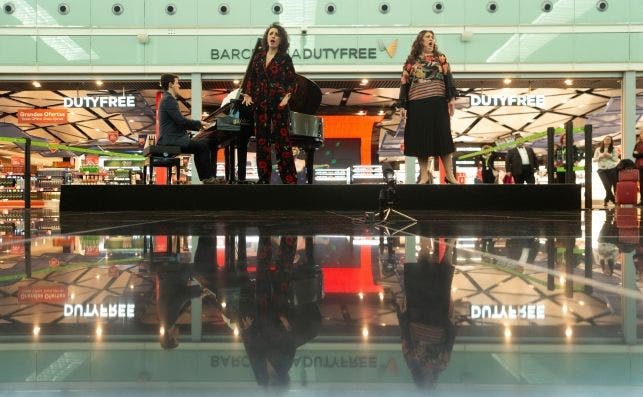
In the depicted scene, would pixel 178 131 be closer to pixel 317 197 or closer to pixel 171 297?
pixel 317 197

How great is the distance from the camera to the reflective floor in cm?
37

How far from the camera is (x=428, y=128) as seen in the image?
13.5ft

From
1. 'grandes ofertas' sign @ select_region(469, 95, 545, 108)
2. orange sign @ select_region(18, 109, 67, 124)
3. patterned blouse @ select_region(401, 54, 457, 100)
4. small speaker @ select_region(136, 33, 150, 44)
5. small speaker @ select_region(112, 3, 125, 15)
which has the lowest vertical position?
patterned blouse @ select_region(401, 54, 457, 100)

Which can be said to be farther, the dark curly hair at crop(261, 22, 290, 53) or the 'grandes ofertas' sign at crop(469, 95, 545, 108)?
the 'grandes ofertas' sign at crop(469, 95, 545, 108)

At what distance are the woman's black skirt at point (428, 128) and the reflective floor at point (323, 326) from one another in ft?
10.1

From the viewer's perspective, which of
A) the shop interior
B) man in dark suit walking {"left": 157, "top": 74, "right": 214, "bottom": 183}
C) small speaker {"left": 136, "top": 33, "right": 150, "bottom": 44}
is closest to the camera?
man in dark suit walking {"left": 157, "top": 74, "right": 214, "bottom": 183}

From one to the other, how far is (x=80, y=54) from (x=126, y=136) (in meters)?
12.1

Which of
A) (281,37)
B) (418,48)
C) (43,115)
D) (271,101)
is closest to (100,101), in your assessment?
(43,115)

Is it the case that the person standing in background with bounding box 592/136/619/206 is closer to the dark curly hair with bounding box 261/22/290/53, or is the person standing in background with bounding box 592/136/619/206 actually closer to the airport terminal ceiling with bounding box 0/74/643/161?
the airport terminal ceiling with bounding box 0/74/643/161

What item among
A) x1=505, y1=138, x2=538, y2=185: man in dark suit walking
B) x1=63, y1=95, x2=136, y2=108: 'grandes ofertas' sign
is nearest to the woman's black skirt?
x1=505, y1=138, x2=538, y2=185: man in dark suit walking

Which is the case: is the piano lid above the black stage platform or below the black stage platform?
above

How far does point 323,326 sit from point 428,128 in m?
3.74

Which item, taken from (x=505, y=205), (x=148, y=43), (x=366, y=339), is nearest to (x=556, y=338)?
(x=366, y=339)

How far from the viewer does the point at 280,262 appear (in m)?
1.08
